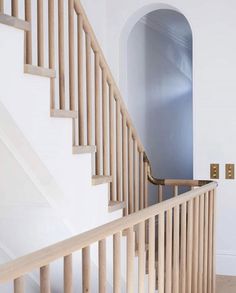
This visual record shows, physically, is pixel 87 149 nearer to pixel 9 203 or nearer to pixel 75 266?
pixel 9 203

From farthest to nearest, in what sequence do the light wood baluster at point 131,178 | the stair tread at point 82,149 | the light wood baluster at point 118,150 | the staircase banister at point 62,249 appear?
1. the light wood baluster at point 131,178
2. the light wood baluster at point 118,150
3. the stair tread at point 82,149
4. the staircase banister at point 62,249

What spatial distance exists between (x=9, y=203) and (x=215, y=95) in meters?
2.38

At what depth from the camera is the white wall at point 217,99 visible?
4145 mm

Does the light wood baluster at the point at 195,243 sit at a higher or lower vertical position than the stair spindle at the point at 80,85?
lower

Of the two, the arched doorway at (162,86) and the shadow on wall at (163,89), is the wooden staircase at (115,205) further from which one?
the shadow on wall at (163,89)

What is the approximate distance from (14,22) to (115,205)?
1.50 metres

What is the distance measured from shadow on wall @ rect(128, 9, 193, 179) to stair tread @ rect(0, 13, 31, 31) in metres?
2.91

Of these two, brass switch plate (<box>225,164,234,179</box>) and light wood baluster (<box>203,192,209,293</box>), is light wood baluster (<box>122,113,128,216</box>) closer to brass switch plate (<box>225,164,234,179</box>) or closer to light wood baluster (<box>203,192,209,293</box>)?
light wood baluster (<box>203,192,209,293</box>)

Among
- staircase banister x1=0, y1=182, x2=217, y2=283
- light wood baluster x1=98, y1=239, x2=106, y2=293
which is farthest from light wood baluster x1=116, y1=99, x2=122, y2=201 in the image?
light wood baluster x1=98, y1=239, x2=106, y2=293

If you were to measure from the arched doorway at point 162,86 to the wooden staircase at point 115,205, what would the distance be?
1.34 meters

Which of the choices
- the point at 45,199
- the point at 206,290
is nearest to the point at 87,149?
the point at 45,199

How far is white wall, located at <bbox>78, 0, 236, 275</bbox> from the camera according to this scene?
13.6ft

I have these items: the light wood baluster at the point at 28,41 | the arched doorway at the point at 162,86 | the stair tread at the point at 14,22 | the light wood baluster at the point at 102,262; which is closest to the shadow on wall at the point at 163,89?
Answer: the arched doorway at the point at 162,86

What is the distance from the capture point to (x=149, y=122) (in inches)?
219
